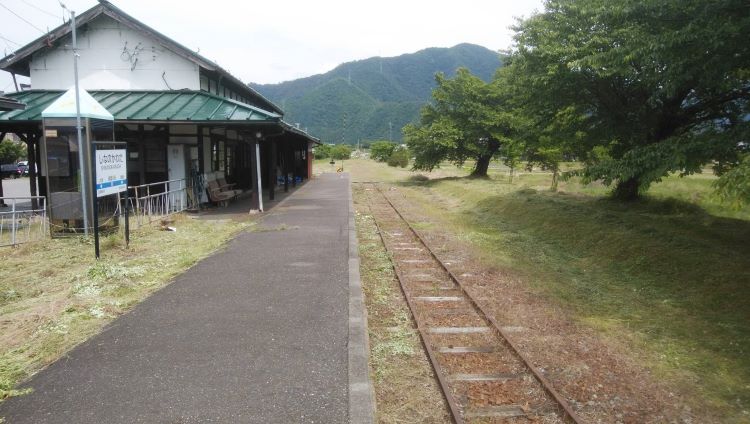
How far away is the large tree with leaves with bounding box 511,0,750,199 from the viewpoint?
720 cm

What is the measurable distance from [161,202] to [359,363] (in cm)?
1127

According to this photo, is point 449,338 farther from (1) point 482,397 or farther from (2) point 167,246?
(2) point 167,246

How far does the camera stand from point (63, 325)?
5.20 metres

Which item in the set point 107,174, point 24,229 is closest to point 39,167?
point 24,229

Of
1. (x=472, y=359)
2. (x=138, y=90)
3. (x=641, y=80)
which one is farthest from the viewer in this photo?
(x=138, y=90)

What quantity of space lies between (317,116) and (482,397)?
13354cm

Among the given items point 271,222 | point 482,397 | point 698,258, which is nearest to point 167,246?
point 271,222

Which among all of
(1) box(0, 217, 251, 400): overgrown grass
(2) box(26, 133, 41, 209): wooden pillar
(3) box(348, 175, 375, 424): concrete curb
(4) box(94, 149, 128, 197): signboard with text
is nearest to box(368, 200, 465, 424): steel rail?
(3) box(348, 175, 375, 424): concrete curb

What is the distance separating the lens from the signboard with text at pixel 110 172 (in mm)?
8312

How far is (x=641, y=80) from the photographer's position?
9.52 meters

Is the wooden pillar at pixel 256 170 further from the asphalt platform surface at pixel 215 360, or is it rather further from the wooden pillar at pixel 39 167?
the asphalt platform surface at pixel 215 360

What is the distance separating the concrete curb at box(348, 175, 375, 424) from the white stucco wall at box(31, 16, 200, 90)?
39.1 feet

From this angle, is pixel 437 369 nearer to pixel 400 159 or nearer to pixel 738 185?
pixel 738 185

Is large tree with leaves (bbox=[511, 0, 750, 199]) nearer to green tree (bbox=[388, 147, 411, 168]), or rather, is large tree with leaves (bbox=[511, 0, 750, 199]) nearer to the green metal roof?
the green metal roof
